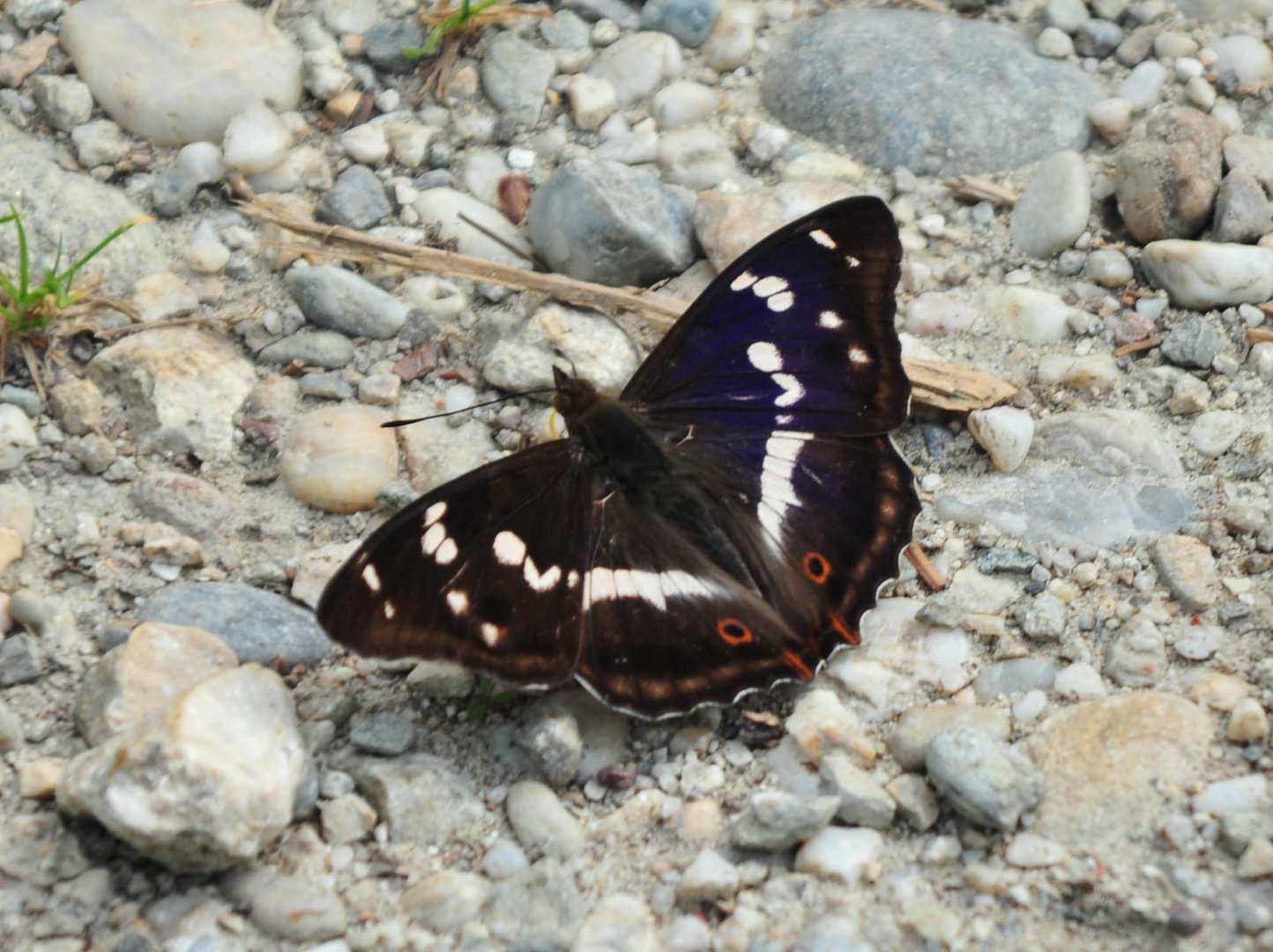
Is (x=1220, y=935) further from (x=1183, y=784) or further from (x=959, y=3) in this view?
(x=959, y=3)

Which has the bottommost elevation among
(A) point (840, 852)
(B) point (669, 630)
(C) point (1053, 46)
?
(A) point (840, 852)

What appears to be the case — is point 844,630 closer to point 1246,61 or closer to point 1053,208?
point 1053,208

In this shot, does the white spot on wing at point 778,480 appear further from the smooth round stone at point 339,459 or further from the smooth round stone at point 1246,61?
the smooth round stone at point 1246,61

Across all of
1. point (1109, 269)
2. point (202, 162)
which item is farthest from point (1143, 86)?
point (202, 162)

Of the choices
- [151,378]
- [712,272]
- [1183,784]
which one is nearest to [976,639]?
[1183,784]

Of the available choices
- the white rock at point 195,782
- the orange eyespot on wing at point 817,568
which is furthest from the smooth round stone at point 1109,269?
the white rock at point 195,782

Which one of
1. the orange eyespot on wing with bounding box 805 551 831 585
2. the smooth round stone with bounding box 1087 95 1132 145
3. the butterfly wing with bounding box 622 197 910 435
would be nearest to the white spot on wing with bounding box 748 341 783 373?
the butterfly wing with bounding box 622 197 910 435
